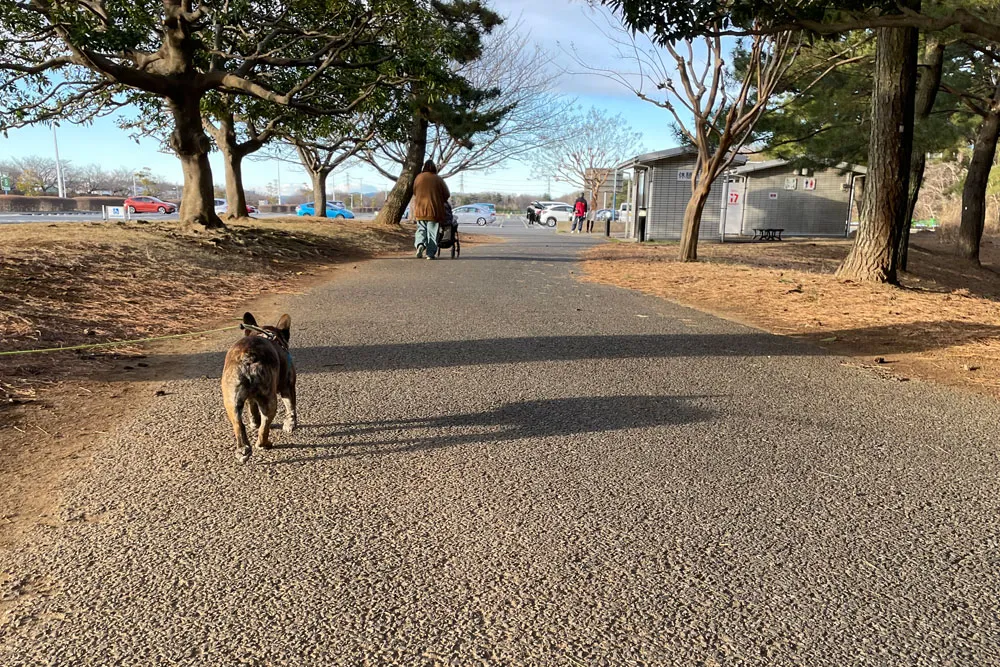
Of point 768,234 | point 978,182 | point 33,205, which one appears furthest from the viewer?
point 33,205

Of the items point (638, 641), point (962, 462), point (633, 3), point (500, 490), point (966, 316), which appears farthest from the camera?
point (966, 316)

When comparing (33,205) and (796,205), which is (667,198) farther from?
(33,205)

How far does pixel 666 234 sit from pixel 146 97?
18.3m

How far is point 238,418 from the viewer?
304cm

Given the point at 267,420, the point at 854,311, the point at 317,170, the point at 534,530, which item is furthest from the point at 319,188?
the point at 534,530

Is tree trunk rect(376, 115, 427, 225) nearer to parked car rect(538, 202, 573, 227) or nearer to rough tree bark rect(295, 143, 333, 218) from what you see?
rough tree bark rect(295, 143, 333, 218)

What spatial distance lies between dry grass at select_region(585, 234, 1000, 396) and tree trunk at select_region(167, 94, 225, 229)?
25.8 ft

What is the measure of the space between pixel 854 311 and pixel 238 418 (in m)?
7.08

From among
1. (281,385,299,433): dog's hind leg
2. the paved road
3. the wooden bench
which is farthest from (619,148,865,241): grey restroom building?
(281,385,299,433): dog's hind leg

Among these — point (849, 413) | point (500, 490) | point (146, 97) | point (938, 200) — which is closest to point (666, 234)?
point (146, 97)

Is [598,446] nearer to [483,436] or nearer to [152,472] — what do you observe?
[483,436]

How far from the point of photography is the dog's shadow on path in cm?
339

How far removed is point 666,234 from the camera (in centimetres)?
2611

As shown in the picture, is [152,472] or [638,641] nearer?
[638,641]
